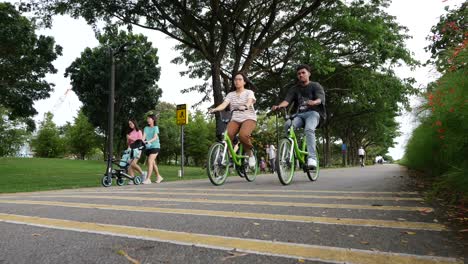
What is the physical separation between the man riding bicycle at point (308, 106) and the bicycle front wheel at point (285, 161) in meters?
0.41

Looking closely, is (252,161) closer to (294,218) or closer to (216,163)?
(216,163)

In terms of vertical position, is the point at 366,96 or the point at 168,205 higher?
the point at 366,96

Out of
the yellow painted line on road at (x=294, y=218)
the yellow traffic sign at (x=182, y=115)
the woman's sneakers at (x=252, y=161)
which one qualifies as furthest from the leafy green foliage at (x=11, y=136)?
the yellow painted line on road at (x=294, y=218)

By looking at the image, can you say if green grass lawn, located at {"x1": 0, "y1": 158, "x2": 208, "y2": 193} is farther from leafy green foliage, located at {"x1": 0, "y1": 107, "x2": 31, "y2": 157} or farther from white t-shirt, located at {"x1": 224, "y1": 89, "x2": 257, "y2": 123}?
leafy green foliage, located at {"x1": 0, "y1": 107, "x2": 31, "y2": 157}

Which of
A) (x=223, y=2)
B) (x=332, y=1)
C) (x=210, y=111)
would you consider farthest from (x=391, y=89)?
(x=210, y=111)

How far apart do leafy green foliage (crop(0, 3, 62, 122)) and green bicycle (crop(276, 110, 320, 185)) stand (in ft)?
64.4

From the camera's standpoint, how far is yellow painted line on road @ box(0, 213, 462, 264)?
7.36ft

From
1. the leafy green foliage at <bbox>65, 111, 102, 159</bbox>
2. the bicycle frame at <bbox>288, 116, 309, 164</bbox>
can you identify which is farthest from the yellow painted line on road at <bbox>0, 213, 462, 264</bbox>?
the leafy green foliage at <bbox>65, 111, 102, 159</bbox>

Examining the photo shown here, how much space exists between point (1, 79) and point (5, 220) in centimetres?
2379

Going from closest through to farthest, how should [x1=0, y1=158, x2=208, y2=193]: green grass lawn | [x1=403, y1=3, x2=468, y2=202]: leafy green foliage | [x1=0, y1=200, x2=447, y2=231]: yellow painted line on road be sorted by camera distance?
[x1=0, y1=200, x2=447, y2=231]: yellow painted line on road → [x1=403, y1=3, x2=468, y2=202]: leafy green foliage → [x1=0, y1=158, x2=208, y2=193]: green grass lawn

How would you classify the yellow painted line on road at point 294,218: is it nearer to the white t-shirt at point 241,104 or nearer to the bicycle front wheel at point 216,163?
the bicycle front wheel at point 216,163

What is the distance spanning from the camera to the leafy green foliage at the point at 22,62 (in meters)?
22.2

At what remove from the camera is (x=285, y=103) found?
7516mm

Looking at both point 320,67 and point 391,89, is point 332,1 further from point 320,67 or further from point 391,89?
point 391,89
